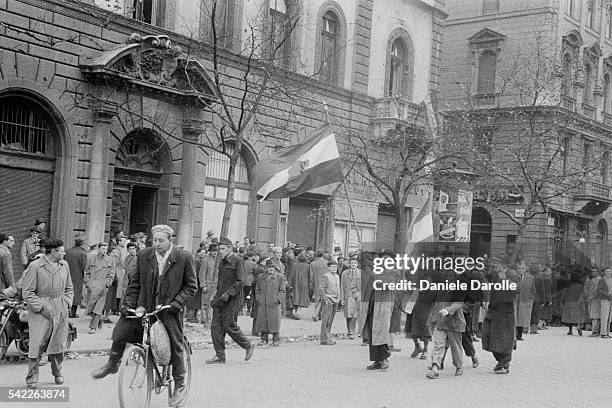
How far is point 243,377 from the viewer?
38.7 ft

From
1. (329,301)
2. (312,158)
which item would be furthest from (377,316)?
(312,158)

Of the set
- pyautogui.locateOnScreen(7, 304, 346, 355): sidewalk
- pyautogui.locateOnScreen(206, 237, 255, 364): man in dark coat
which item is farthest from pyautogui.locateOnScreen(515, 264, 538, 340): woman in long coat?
pyautogui.locateOnScreen(206, 237, 255, 364): man in dark coat

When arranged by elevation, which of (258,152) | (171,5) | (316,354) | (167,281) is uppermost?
(171,5)

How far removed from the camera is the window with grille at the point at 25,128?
19.7m

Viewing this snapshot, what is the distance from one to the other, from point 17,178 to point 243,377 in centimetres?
1036

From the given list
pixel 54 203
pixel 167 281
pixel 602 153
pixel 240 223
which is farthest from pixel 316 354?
pixel 602 153

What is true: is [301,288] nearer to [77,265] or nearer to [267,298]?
[267,298]

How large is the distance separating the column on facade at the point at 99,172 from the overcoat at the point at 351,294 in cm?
615

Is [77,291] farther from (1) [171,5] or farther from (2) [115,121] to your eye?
A: (1) [171,5]

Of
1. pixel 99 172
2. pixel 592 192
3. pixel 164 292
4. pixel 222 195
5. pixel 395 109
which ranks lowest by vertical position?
pixel 164 292

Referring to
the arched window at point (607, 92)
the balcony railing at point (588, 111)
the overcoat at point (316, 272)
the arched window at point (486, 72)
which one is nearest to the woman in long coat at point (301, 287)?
the overcoat at point (316, 272)

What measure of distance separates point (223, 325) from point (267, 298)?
3366 millimetres

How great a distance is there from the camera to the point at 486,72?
4578 cm

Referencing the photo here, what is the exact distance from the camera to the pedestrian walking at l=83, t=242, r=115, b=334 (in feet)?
53.0
